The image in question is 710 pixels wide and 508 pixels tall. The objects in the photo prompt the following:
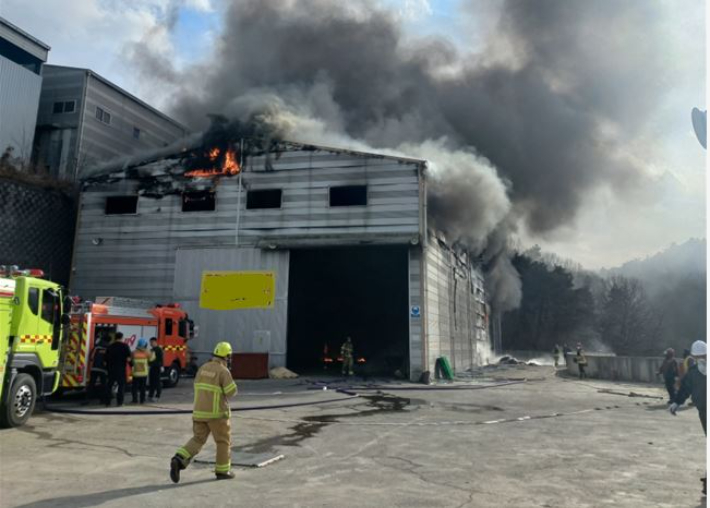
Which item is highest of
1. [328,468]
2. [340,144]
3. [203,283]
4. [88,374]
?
[340,144]

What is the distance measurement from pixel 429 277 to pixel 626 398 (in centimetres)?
734

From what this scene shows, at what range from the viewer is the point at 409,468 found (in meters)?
5.93

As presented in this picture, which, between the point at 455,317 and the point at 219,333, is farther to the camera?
the point at 455,317

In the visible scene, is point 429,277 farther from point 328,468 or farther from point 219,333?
point 328,468

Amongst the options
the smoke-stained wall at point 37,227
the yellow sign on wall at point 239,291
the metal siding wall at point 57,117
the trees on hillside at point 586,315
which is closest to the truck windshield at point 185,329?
the yellow sign on wall at point 239,291

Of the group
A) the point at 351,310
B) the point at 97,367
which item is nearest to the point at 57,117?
the point at 351,310

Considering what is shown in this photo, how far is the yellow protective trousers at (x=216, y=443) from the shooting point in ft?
17.3

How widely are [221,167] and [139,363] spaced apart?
1028cm

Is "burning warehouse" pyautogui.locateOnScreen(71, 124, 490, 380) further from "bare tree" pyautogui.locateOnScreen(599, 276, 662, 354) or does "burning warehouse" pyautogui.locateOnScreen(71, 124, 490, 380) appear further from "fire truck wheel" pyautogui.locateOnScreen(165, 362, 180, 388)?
"bare tree" pyautogui.locateOnScreen(599, 276, 662, 354)

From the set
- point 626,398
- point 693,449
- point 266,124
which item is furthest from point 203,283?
point 693,449

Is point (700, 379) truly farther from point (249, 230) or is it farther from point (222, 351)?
point (249, 230)

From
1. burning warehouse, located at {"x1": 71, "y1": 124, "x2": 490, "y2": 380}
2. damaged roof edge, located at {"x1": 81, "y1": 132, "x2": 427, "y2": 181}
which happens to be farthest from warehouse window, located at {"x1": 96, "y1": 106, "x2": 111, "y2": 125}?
burning warehouse, located at {"x1": 71, "y1": 124, "x2": 490, "y2": 380}

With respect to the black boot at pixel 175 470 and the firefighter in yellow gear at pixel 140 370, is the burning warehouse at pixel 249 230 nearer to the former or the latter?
the firefighter in yellow gear at pixel 140 370

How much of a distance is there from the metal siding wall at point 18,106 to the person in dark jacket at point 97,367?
16061 mm
